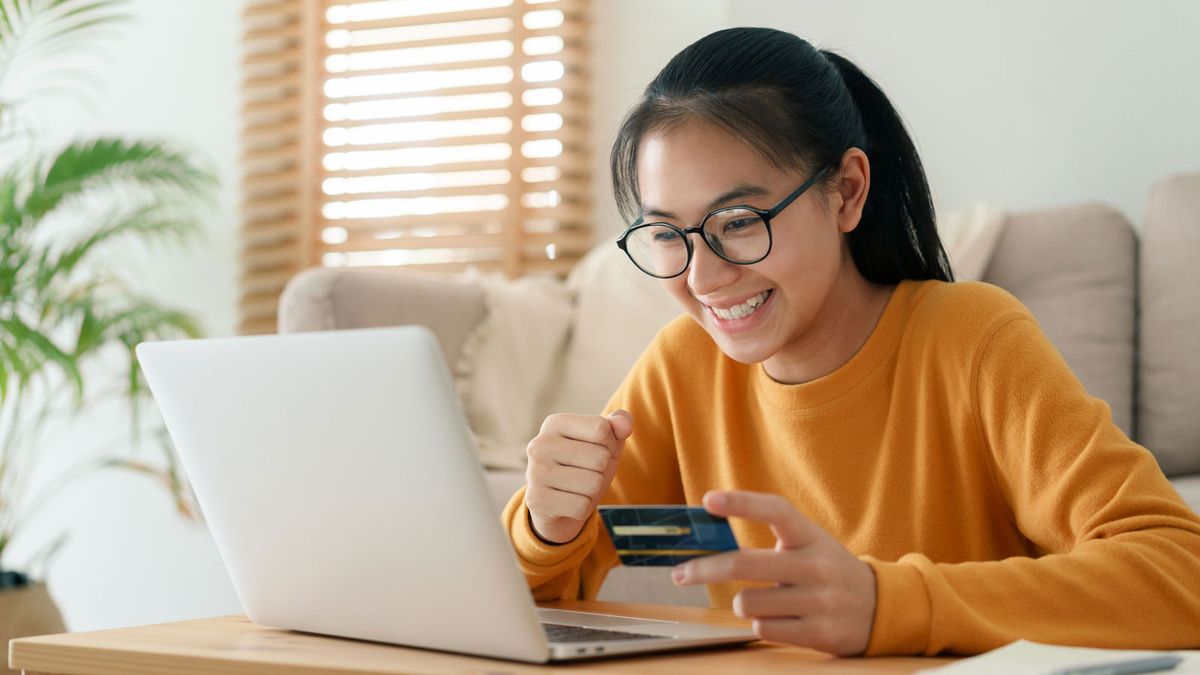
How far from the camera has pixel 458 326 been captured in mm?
2291

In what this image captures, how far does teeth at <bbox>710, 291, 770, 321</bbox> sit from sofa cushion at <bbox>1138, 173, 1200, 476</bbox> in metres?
1.20

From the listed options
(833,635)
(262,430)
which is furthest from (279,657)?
(833,635)

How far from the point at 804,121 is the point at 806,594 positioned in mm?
510

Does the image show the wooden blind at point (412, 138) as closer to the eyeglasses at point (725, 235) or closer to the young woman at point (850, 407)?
the young woman at point (850, 407)

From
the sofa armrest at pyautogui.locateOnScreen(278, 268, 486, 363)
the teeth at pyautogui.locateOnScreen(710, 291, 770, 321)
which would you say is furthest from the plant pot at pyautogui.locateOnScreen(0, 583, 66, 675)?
the teeth at pyautogui.locateOnScreen(710, 291, 770, 321)

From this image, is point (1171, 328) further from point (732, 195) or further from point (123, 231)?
point (123, 231)

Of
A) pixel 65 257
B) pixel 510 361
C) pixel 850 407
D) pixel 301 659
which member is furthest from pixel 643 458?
pixel 65 257

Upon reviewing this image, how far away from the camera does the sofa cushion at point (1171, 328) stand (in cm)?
196

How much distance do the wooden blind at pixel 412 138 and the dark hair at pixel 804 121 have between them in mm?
1672

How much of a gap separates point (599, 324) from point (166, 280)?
1.59 metres

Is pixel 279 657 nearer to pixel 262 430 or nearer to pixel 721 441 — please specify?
pixel 262 430

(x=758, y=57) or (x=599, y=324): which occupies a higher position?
(x=758, y=57)

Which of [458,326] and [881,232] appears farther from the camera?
[458,326]

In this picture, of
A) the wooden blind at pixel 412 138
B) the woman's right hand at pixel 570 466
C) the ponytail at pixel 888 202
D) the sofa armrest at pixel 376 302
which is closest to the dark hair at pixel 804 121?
the ponytail at pixel 888 202
